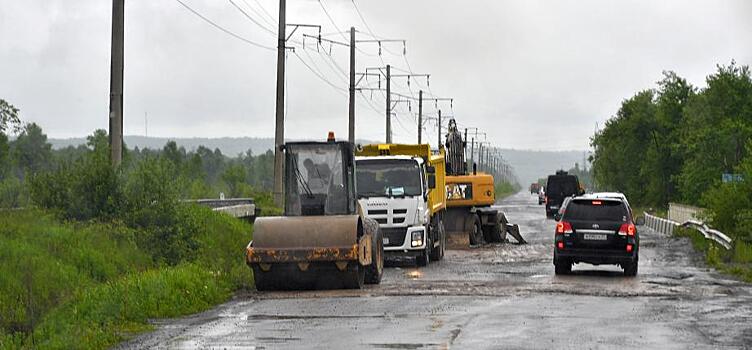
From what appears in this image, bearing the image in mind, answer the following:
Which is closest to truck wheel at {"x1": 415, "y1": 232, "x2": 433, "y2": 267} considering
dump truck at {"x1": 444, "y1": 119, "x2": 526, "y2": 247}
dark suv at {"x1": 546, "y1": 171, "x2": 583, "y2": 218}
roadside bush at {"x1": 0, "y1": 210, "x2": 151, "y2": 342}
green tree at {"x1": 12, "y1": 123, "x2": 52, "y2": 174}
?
roadside bush at {"x1": 0, "y1": 210, "x2": 151, "y2": 342}

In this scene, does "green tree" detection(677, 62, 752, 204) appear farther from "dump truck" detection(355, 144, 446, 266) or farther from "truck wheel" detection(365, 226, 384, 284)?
"truck wheel" detection(365, 226, 384, 284)

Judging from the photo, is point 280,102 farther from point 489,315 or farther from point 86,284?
point 489,315

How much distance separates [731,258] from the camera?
35.1 m

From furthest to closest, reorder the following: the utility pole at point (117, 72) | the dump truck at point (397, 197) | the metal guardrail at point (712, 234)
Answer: the metal guardrail at point (712, 234), the dump truck at point (397, 197), the utility pole at point (117, 72)

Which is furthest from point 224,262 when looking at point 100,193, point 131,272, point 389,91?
point 389,91

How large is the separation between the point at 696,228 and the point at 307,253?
25.6m

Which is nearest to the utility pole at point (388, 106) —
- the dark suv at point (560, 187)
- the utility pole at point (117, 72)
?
the dark suv at point (560, 187)

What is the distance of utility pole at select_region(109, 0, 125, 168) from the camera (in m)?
27.5

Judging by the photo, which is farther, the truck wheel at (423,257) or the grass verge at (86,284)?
the truck wheel at (423,257)

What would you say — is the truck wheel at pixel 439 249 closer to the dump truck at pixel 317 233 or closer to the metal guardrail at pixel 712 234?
the metal guardrail at pixel 712 234

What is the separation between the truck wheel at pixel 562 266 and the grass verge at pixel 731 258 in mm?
3975

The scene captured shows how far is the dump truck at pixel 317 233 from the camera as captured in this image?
2364 cm

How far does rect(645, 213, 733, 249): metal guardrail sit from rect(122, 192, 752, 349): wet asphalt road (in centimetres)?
824

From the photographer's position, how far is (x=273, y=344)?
15.1 meters
